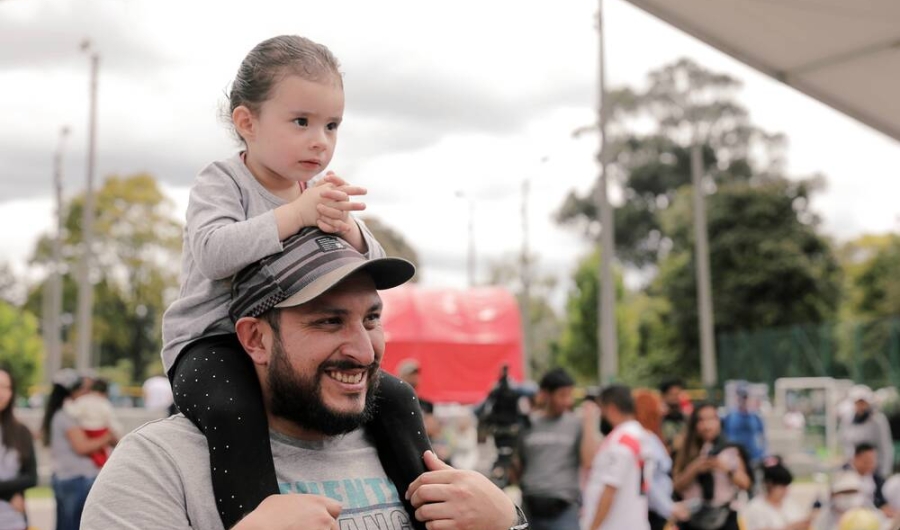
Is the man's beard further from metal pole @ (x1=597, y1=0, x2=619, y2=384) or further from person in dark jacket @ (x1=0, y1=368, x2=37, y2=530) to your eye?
metal pole @ (x1=597, y1=0, x2=619, y2=384)

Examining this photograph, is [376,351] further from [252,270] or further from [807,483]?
[807,483]

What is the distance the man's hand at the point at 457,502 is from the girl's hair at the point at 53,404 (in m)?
7.99

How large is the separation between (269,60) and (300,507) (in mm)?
898

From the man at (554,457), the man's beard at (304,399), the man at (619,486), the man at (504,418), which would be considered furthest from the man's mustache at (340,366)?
the man at (504,418)

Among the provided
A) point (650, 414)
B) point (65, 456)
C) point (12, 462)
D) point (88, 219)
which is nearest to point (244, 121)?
point (12, 462)

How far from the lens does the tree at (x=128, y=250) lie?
60.1 m

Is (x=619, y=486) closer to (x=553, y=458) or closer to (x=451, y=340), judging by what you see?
(x=553, y=458)

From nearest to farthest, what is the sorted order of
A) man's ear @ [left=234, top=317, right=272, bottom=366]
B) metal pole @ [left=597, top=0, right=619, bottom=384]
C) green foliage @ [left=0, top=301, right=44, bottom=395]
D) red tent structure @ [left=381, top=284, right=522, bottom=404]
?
1. man's ear @ [left=234, top=317, right=272, bottom=366]
2. red tent structure @ [left=381, top=284, right=522, bottom=404]
3. metal pole @ [left=597, top=0, right=619, bottom=384]
4. green foliage @ [left=0, top=301, right=44, bottom=395]

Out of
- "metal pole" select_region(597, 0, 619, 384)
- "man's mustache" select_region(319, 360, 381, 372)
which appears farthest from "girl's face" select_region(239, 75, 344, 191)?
"metal pole" select_region(597, 0, 619, 384)

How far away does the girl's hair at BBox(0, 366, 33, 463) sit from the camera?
7578 millimetres

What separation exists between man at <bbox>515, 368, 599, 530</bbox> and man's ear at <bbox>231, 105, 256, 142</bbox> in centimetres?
675

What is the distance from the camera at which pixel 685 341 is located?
191ft

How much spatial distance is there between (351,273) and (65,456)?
25.8 ft

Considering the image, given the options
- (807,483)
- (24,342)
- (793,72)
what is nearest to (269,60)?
(793,72)
